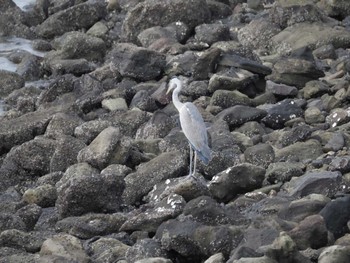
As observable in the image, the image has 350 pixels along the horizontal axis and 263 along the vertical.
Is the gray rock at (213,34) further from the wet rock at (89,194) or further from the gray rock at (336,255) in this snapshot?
the gray rock at (336,255)

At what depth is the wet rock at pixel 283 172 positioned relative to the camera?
13.8m

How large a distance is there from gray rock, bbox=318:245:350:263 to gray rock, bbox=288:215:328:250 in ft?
2.49

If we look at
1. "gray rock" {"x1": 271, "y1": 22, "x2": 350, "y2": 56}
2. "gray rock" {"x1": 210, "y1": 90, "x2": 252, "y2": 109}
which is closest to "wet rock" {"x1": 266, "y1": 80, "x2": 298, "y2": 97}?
"gray rock" {"x1": 210, "y1": 90, "x2": 252, "y2": 109}

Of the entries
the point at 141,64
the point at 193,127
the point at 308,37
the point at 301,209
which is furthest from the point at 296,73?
the point at 301,209

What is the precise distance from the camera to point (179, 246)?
1148 cm

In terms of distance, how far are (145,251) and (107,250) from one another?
686 millimetres

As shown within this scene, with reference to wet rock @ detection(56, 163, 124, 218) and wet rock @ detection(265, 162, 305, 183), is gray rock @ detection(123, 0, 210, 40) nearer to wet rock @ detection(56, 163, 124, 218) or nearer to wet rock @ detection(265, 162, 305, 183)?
wet rock @ detection(265, 162, 305, 183)

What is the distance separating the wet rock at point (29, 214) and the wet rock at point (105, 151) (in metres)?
1.61

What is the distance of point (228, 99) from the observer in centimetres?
1781

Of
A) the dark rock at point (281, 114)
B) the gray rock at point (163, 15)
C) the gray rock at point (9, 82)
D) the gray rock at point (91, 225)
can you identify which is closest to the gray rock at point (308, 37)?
the gray rock at point (163, 15)

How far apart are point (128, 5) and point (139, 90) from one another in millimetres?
7885

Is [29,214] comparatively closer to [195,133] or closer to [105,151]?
[105,151]

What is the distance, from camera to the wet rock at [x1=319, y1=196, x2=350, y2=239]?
1148cm

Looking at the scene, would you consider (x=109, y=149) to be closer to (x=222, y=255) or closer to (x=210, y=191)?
(x=210, y=191)
